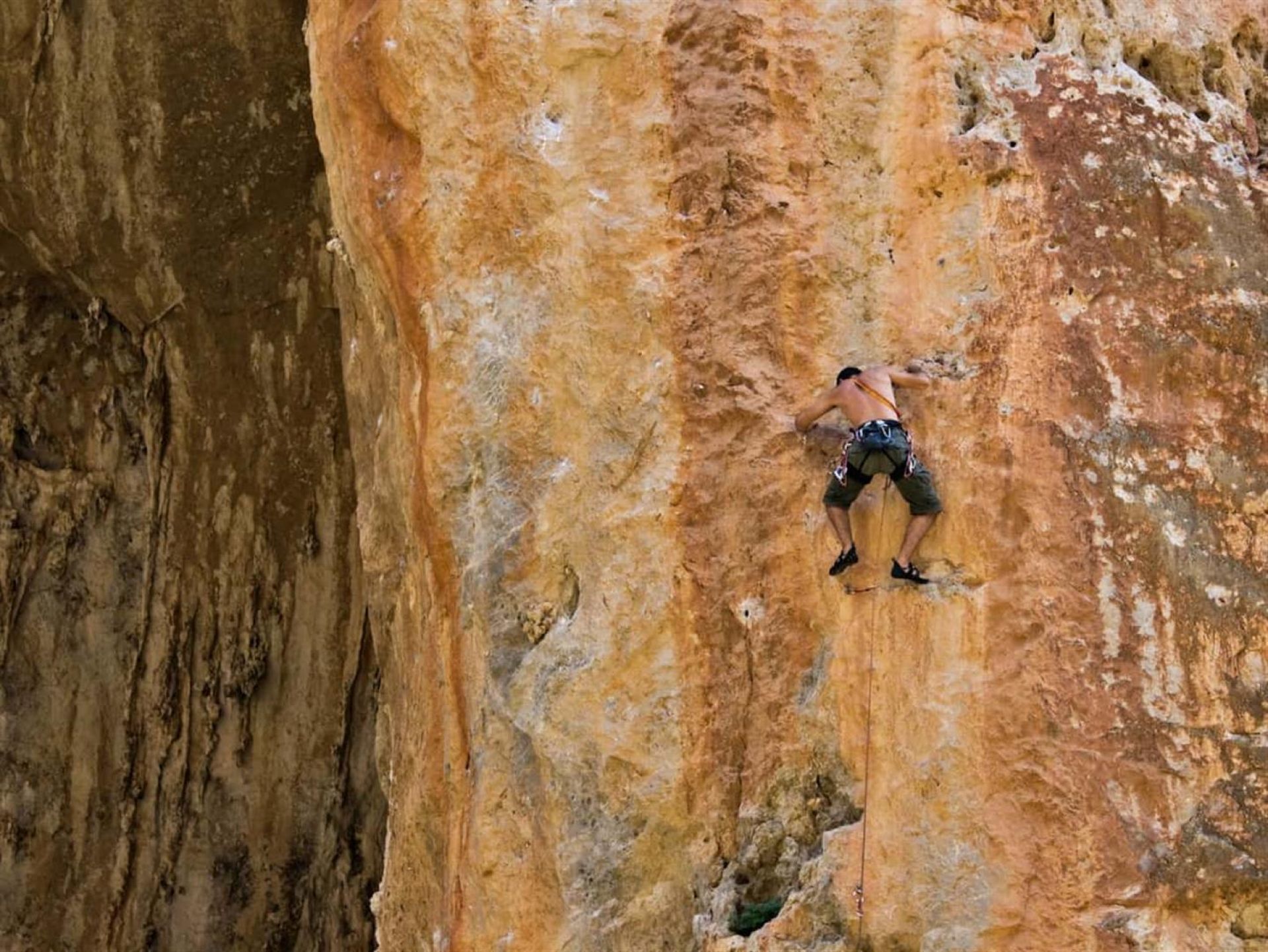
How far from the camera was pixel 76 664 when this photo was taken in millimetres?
11266

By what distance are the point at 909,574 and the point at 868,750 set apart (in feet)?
2.10

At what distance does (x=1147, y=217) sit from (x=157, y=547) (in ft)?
23.3

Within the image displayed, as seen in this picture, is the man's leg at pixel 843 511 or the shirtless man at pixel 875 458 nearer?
the shirtless man at pixel 875 458

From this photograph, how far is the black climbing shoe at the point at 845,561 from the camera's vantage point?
20.0 ft

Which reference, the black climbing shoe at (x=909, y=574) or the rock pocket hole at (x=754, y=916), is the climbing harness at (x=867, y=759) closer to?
the black climbing shoe at (x=909, y=574)

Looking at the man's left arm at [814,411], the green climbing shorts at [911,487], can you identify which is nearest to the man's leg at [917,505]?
the green climbing shorts at [911,487]

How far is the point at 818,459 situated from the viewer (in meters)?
6.31

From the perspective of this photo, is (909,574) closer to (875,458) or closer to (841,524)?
(841,524)

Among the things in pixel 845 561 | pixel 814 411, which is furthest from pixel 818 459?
pixel 845 561

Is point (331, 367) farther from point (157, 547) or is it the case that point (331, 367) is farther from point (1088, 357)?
point (1088, 357)

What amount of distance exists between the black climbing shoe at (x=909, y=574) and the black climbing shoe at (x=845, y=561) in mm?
156

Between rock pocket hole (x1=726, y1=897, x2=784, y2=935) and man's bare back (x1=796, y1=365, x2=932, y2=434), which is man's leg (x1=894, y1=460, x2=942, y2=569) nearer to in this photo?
man's bare back (x1=796, y1=365, x2=932, y2=434)

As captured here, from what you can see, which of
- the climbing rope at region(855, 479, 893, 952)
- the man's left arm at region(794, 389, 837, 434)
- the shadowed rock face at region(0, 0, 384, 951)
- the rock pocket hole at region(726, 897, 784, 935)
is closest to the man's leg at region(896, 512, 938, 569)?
the climbing rope at region(855, 479, 893, 952)

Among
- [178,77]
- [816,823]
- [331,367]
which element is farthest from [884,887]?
[178,77]
